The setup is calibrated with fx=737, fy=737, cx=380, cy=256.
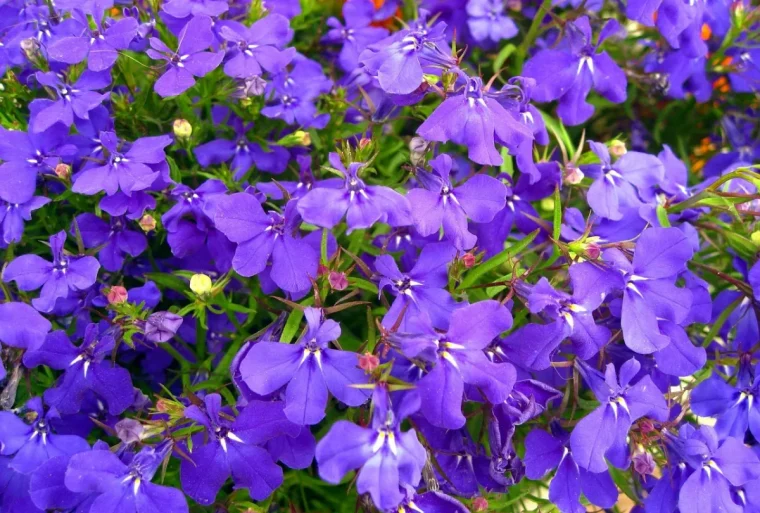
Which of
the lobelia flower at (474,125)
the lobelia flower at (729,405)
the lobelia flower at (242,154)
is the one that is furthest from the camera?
the lobelia flower at (242,154)

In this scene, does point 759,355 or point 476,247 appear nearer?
point 476,247

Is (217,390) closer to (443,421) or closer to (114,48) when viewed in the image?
(443,421)

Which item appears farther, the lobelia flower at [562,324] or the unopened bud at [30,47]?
the unopened bud at [30,47]

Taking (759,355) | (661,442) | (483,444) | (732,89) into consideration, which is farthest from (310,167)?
(732,89)

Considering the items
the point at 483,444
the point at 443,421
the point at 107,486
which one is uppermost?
the point at 443,421

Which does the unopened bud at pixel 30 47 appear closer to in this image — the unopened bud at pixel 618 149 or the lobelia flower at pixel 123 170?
the lobelia flower at pixel 123 170

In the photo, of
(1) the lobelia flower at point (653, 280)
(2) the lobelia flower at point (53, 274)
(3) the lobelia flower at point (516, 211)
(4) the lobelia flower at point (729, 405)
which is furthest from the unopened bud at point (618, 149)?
(2) the lobelia flower at point (53, 274)

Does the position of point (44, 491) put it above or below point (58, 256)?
below
